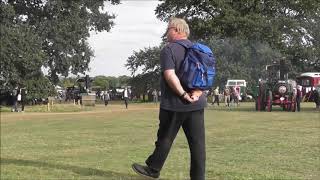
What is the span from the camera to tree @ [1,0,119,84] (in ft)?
165

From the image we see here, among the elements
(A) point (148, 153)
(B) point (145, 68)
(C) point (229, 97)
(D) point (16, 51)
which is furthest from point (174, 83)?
(B) point (145, 68)

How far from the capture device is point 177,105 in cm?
666

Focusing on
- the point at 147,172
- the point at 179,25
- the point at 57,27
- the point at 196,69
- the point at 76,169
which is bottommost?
the point at 76,169

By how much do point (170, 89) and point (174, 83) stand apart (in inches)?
5.7

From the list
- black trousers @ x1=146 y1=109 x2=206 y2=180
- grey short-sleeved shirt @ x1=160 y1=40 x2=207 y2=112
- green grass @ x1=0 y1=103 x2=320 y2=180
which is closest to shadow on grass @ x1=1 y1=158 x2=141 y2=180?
Result: green grass @ x1=0 y1=103 x2=320 y2=180

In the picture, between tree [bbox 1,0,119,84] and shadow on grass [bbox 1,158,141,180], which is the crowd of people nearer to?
tree [bbox 1,0,119,84]

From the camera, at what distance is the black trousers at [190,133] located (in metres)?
6.73

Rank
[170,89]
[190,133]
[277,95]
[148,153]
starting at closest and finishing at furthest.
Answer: [170,89] < [190,133] < [148,153] < [277,95]

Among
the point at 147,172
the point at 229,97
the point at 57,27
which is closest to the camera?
the point at 147,172

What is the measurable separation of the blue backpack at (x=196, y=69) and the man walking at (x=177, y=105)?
0.06m

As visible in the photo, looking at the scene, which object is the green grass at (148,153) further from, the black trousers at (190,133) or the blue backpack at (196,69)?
the blue backpack at (196,69)

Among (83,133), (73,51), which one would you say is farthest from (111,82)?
(83,133)

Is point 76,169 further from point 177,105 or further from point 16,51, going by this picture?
point 16,51

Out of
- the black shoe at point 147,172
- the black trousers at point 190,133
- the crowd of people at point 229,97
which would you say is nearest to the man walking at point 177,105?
the black trousers at point 190,133
